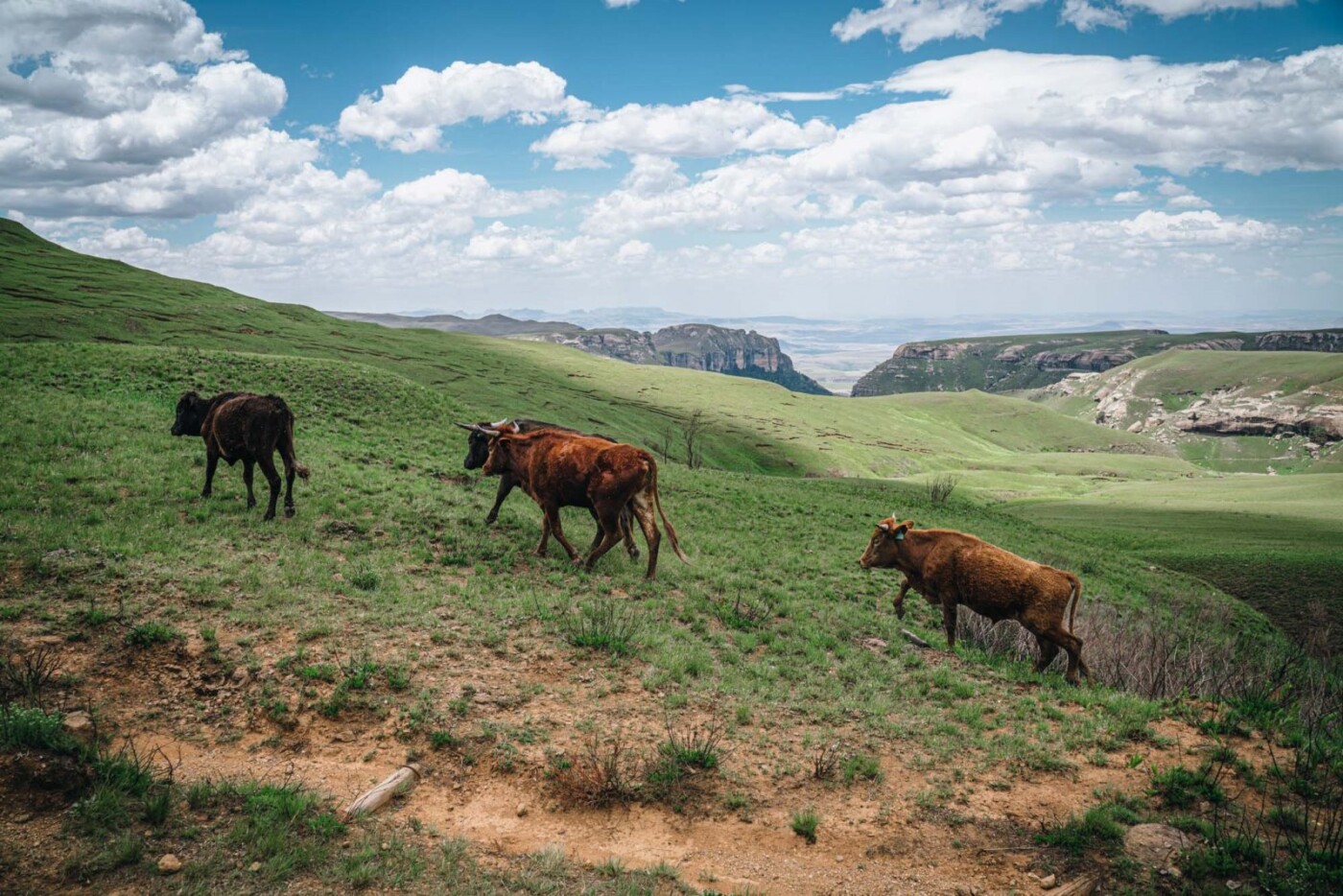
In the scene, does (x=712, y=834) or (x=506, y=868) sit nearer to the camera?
(x=506, y=868)

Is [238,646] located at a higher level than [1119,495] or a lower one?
higher

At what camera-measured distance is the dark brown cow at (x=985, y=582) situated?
43.3ft

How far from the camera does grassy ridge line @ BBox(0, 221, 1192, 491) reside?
2534 inches

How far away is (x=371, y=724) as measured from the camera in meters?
8.98

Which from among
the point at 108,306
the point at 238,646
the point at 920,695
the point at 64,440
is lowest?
the point at 920,695

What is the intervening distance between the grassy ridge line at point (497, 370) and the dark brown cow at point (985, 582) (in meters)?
31.3

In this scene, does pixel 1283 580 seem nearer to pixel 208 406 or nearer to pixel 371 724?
pixel 371 724

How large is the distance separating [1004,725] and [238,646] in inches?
462

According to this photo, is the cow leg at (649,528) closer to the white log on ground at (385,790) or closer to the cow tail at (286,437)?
the white log on ground at (385,790)

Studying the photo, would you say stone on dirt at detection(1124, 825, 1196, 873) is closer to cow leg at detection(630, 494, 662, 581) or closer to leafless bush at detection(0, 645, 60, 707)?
cow leg at detection(630, 494, 662, 581)

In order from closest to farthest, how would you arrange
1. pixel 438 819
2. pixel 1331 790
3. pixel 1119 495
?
1. pixel 438 819
2. pixel 1331 790
3. pixel 1119 495

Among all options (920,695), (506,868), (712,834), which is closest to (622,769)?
(712,834)

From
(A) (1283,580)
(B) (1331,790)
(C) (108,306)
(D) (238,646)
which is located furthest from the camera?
(C) (108,306)

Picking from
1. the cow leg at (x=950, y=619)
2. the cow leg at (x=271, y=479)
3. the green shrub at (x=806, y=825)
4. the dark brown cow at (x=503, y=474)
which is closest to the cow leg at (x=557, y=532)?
the dark brown cow at (x=503, y=474)
